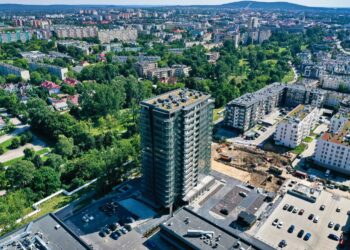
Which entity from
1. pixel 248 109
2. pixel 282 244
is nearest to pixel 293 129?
pixel 248 109

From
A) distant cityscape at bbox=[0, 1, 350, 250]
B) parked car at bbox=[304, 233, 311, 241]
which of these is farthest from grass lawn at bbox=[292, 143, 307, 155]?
parked car at bbox=[304, 233, 311, 241]

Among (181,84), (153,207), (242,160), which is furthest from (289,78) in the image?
(153,207)

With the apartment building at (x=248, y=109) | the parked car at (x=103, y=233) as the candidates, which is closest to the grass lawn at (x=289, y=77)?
the apartment building at (x=248, y=109)

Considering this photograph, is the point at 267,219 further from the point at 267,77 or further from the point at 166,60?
the point at 166,60

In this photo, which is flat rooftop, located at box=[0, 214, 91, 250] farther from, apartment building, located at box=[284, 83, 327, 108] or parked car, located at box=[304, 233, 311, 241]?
apartment building, located at box=[284, 83, 327, 108]

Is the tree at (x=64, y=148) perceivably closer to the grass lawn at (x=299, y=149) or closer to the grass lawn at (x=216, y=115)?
the grass lawn at (x=216, y=115)

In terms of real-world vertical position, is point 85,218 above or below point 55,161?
below

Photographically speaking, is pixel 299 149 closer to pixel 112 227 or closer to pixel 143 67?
pixel 112 227
